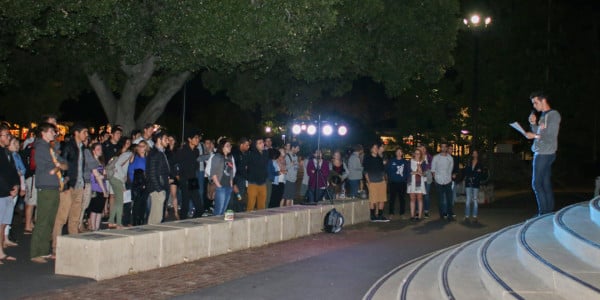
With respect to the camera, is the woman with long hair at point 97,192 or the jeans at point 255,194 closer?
the woman with long hair at point 97,192

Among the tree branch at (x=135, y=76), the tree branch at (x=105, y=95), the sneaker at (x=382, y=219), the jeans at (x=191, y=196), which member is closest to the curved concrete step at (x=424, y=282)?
the jeans at (x=191, y=196)

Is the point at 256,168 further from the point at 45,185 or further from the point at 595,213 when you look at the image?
the point at 595,213

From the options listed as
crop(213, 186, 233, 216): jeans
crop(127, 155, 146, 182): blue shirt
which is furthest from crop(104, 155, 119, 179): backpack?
crop(213, 186, 233, 216): jeans

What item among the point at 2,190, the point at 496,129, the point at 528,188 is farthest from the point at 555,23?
the point at 2,190

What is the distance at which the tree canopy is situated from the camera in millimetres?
15516

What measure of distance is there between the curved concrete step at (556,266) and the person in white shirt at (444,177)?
7.47 metres

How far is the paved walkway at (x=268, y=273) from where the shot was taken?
894 centimetres

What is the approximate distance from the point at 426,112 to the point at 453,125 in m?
1.31

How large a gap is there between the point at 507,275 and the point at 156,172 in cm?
724

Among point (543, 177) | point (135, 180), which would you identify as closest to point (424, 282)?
point (543, 177)

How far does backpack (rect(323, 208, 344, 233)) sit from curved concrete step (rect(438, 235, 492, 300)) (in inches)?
163

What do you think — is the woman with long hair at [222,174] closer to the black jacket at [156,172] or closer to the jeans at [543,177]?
the black jacket at [156,172]

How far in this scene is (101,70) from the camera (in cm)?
2059

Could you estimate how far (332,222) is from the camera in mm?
15281
